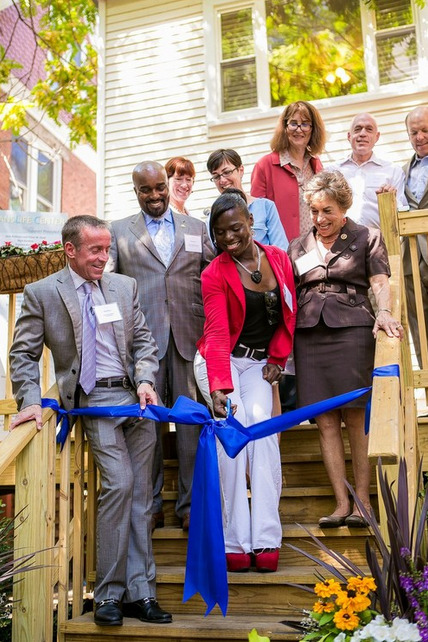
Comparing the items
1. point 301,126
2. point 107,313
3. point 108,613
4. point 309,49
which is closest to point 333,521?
point 108,613

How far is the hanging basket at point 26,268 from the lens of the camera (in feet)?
16.5

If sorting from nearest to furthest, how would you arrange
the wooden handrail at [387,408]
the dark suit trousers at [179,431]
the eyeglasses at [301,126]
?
the wooden handrail at [387,408] → the dark suit trousers at [179,431] → the eyeglasses at [301,126]

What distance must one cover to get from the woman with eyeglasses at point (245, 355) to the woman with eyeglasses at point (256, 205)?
701 millimetres

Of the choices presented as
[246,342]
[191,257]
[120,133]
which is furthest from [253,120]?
[246,342]

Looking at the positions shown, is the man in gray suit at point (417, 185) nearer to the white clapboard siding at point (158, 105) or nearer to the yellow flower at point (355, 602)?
the yellow flower at point (355, 602)

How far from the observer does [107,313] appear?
11.3 ft

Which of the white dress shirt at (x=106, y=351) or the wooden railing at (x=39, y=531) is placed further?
the white dress shirt at (x=106, y=351)

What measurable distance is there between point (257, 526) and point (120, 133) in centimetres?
675

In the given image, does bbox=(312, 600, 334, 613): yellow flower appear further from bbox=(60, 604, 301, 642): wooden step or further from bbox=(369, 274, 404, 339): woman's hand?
bbox=(369, 274, 404, 339): woman's hand

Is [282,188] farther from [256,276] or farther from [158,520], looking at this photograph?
[158,520]

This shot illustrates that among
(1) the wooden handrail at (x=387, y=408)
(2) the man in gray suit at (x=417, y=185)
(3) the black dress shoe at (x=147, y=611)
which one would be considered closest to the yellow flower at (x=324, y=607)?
(1) the wooden handrail at (x=387, y=408)

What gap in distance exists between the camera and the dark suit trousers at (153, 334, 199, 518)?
380 cm

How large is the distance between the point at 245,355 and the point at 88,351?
2.44 feet

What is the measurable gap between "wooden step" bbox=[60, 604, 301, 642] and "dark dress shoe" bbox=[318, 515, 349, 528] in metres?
0.45
